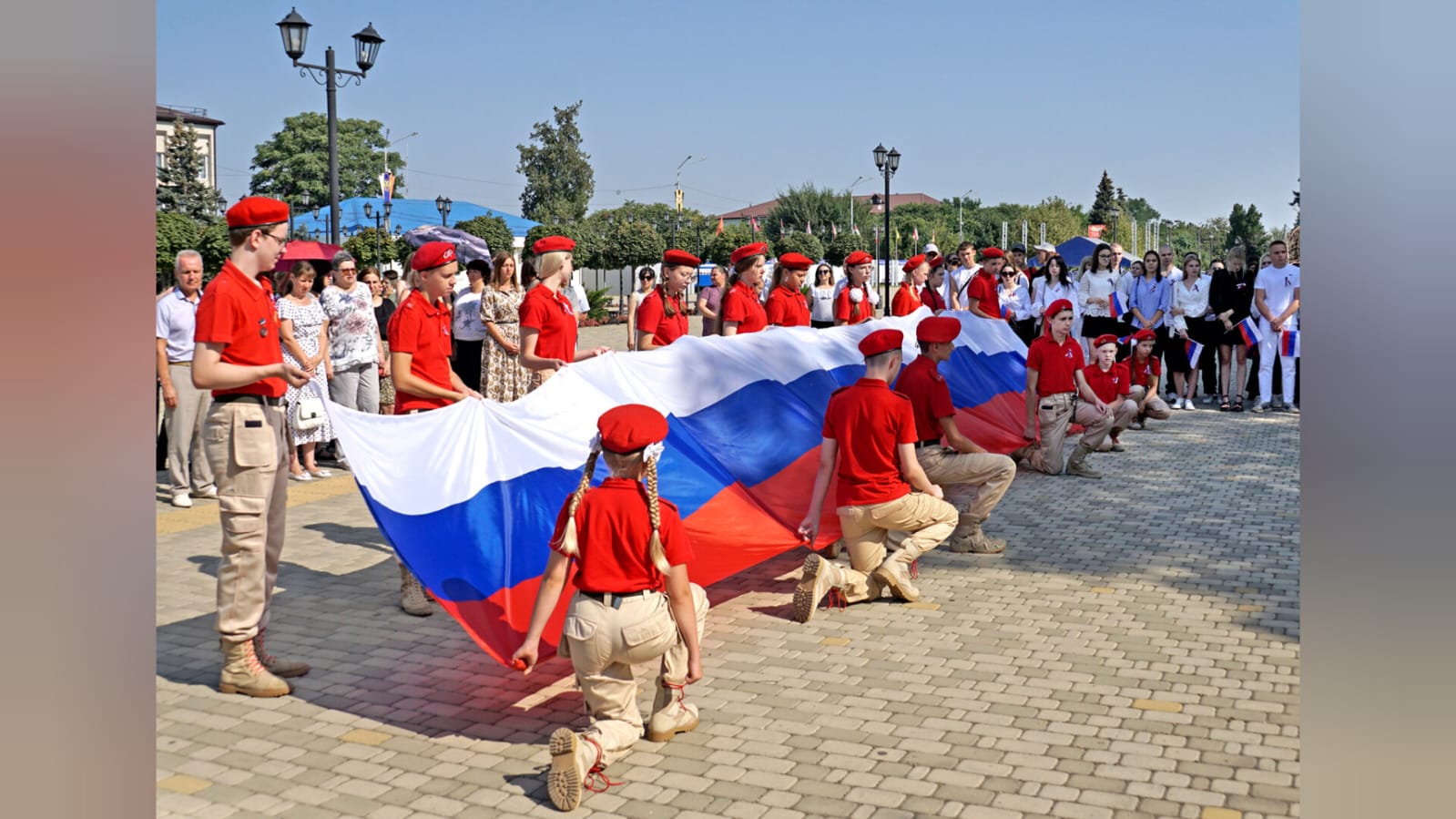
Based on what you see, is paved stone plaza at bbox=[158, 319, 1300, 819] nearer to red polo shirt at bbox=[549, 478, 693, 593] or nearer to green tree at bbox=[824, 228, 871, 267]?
red polo shirt at bbox=[549, 478, 693, 593]

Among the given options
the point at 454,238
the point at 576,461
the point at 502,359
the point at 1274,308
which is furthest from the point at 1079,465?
the point at 454,238

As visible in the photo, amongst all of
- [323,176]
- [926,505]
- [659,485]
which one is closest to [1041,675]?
[926,505]

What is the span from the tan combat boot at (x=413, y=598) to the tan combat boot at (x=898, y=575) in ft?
8.83

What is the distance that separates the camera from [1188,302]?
18453mm

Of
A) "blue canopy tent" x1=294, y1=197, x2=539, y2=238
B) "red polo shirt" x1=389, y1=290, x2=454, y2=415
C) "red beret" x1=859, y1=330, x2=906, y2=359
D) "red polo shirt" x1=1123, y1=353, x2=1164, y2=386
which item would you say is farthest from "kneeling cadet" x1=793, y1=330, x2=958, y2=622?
"blue canopy tent" x1=294, y1=197, x2=539, y2=238

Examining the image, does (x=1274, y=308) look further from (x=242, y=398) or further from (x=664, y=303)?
(x=242, y=398)

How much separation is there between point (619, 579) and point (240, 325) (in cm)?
219

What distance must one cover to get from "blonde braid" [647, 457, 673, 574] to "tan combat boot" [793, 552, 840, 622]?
224 cm

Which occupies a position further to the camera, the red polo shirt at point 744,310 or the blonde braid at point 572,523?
the red polo shirt at point 744,310

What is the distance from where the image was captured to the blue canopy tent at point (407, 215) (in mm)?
62188

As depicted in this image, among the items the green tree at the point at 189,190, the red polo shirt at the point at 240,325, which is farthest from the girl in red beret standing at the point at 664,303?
the green tree at the point at 189,190

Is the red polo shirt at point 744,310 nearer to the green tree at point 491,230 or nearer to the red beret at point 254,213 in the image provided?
the red beret at point 254,213

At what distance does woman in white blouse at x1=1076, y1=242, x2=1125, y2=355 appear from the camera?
60.3ft

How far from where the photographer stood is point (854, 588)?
24.7 ft
